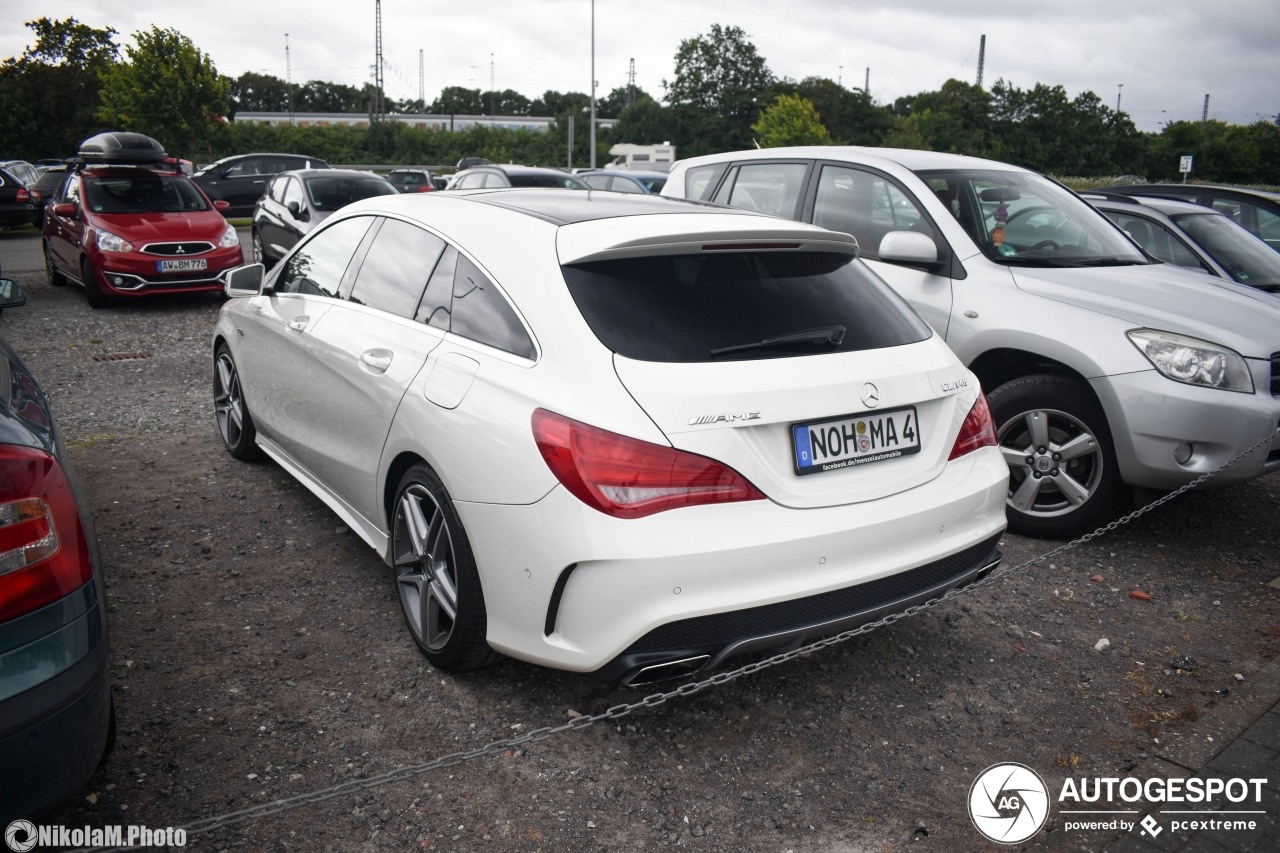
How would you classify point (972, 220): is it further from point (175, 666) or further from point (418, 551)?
point (175, 666)

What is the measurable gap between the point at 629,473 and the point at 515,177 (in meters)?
14.4

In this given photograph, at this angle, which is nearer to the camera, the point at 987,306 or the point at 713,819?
the point at 713,819

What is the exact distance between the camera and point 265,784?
2.83 m

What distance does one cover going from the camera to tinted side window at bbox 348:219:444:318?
12.2ft

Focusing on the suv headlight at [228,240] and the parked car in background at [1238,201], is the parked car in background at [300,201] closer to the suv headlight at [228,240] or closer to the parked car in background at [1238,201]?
the suv headlight at [228,240]

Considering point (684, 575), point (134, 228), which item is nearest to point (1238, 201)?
point (684, 575)

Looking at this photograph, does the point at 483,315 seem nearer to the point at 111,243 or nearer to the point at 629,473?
the point at 629,473

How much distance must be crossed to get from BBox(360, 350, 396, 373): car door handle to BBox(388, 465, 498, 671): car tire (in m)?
0.44

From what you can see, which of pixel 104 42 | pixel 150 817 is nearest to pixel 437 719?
pixel 150 817

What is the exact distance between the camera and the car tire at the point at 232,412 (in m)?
5.53

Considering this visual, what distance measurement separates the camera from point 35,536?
221 centimetres

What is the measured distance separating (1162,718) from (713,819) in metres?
1.68

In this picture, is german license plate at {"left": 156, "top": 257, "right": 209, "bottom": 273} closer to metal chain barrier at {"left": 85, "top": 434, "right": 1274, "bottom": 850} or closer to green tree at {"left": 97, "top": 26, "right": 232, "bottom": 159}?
metal chain barrier at {"left": 85, "top": 434, "right": 1274, "bottom": 850}

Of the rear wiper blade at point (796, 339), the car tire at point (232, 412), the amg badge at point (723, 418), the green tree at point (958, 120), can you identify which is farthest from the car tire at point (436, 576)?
the green tree at point (958, 120)
